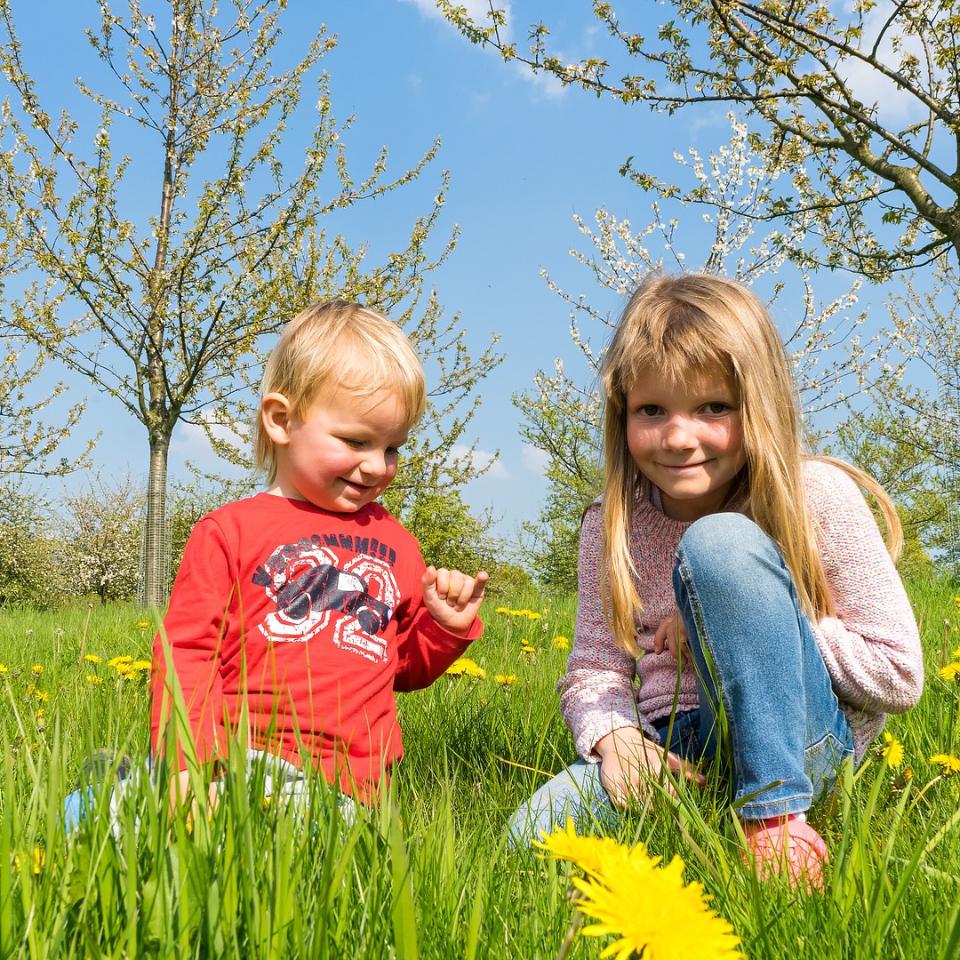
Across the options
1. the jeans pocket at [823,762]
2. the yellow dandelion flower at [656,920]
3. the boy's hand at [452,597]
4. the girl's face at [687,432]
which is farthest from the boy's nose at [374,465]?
the yellow dandelion flower at [656,920]

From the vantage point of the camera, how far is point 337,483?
2.00 meters

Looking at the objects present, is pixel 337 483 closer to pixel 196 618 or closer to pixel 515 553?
pixel 196 618

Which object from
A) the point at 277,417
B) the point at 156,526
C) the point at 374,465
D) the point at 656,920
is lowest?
the point at 656,920

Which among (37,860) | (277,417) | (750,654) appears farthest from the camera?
(277,417)

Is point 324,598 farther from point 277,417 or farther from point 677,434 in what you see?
point 677,434

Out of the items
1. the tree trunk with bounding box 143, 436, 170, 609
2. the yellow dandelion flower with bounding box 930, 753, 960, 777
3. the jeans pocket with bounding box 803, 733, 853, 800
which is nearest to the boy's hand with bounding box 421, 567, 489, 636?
the jeans pocket with bounding box 803, 733, 853, 800

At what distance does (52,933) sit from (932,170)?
7.04 metres

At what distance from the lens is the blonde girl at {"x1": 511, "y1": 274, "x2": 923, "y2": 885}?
65.8 inches

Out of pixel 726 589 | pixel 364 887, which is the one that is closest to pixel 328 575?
pixel 726 589

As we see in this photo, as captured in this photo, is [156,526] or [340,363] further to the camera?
[156,526]

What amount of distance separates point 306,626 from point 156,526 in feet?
25.5

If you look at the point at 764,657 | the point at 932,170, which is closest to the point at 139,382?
the point at 932,170

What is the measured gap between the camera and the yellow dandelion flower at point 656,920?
2.09 feet

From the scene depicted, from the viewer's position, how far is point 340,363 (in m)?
1.96
